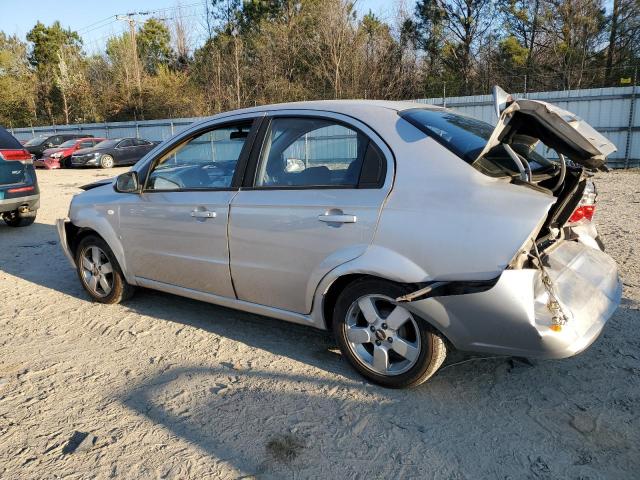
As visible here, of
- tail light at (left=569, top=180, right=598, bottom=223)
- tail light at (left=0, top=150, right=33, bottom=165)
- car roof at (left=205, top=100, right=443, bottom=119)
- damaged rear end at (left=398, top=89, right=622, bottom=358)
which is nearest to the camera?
damaged rear end at (left=398, top=89, right=622, bottom=358)

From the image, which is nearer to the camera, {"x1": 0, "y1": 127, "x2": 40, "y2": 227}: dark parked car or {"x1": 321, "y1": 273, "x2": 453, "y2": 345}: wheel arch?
{"x1": 321, "y1": 273, "x2": 453, "y2": 345}: wheel arch

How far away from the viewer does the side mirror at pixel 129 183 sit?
4230 mm

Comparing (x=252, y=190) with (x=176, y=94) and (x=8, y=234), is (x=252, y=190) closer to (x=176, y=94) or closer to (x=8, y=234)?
(x=8, y=234)

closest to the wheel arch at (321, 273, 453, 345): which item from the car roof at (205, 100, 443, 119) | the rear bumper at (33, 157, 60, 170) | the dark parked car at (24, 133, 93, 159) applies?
the car roof at (205, 100, 443, 119)

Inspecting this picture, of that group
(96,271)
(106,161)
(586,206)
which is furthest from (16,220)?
(106,161)

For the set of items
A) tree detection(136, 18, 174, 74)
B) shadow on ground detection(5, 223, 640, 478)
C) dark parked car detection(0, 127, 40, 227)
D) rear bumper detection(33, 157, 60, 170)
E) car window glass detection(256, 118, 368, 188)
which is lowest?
shadow on ground detection(5, 223, 640, 478)

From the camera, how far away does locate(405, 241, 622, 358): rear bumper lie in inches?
102

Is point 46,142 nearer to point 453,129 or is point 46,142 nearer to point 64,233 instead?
point 64,233

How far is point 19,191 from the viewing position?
7914mm

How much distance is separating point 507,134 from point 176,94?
34.2m

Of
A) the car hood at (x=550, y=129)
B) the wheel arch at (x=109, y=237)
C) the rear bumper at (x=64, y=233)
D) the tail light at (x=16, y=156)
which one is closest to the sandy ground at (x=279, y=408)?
the wheel arch at (x=109, y=237)

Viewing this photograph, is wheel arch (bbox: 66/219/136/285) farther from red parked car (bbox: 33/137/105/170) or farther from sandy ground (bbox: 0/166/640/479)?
red parked car (bbox: 33/137/105/170)

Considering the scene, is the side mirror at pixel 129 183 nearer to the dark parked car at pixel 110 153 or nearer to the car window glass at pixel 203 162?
the car window glass at pixel 203 162

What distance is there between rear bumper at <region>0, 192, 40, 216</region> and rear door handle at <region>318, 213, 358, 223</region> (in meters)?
6.58
